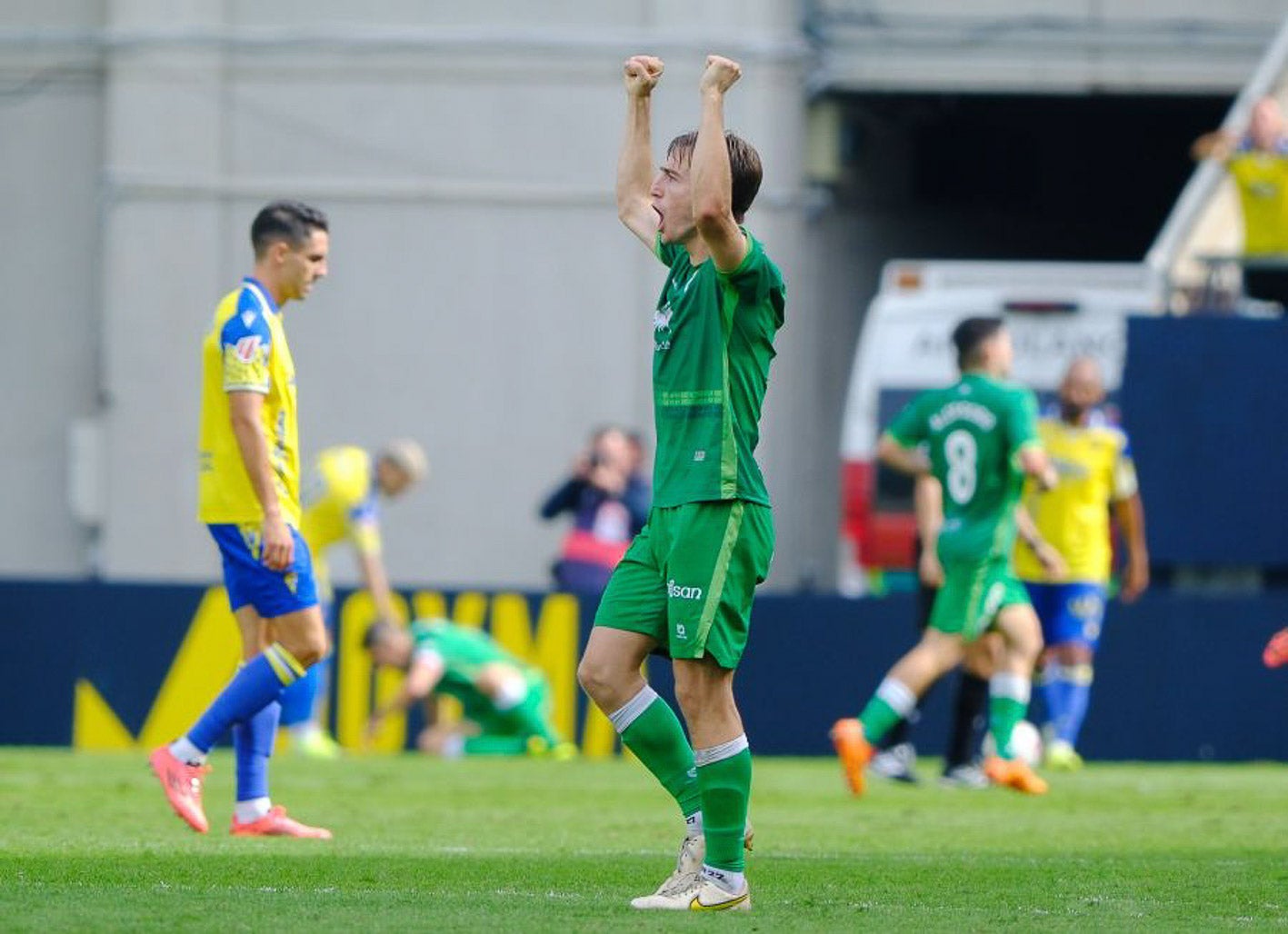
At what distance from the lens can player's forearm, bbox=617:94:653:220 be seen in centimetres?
743

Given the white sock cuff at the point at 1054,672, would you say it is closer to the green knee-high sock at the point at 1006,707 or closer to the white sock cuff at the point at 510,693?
the green knee-high sock at the point at 1006,707

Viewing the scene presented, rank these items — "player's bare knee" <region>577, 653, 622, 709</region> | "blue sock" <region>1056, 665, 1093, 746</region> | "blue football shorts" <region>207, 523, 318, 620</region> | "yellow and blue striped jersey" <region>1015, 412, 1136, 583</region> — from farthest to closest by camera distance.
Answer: "yellow and blue striped jersey" <region>1015, 412, 1136, 583</region>, "blue sock" <region>1056, 665, 1093, 746</region>, "blue football shorts" <region>207, 523, 318, 620</region>, "player's bare knee" <region>577, 653, 622, 709</region>

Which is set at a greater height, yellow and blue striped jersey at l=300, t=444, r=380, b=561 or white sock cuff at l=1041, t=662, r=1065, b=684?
yellow and blue striped jersey at l=300, t=444, r=380, b=561

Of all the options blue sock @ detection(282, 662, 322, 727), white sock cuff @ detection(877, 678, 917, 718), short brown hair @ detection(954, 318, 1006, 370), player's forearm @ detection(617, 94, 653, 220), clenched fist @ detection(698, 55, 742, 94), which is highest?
clenched fist @ detection(698, 55, 742, 94)

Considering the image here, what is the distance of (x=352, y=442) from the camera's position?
75.2 feet

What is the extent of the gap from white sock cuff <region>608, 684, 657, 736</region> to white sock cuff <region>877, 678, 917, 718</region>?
4.44 m

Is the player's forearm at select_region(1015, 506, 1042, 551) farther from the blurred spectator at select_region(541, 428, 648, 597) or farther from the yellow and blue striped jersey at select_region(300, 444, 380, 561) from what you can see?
the blurred spectator at select_region(541, 428, 648, 597)

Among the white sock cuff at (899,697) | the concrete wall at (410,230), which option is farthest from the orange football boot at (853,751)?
Answer: the concrete wall at (410,230)

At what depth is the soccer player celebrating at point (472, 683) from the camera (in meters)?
15.0

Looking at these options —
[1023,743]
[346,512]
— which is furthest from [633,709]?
[346,512]

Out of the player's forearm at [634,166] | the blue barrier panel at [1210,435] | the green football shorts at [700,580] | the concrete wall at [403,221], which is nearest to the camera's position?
the green football shorts at [700,580]

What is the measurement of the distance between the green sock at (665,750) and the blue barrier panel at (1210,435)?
8686 mm

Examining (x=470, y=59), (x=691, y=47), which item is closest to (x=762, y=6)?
(x=691, y=47)

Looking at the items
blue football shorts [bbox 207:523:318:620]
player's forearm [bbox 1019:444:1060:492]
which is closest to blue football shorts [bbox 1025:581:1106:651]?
player's forearm [bbox 1019:444:1060:492]
